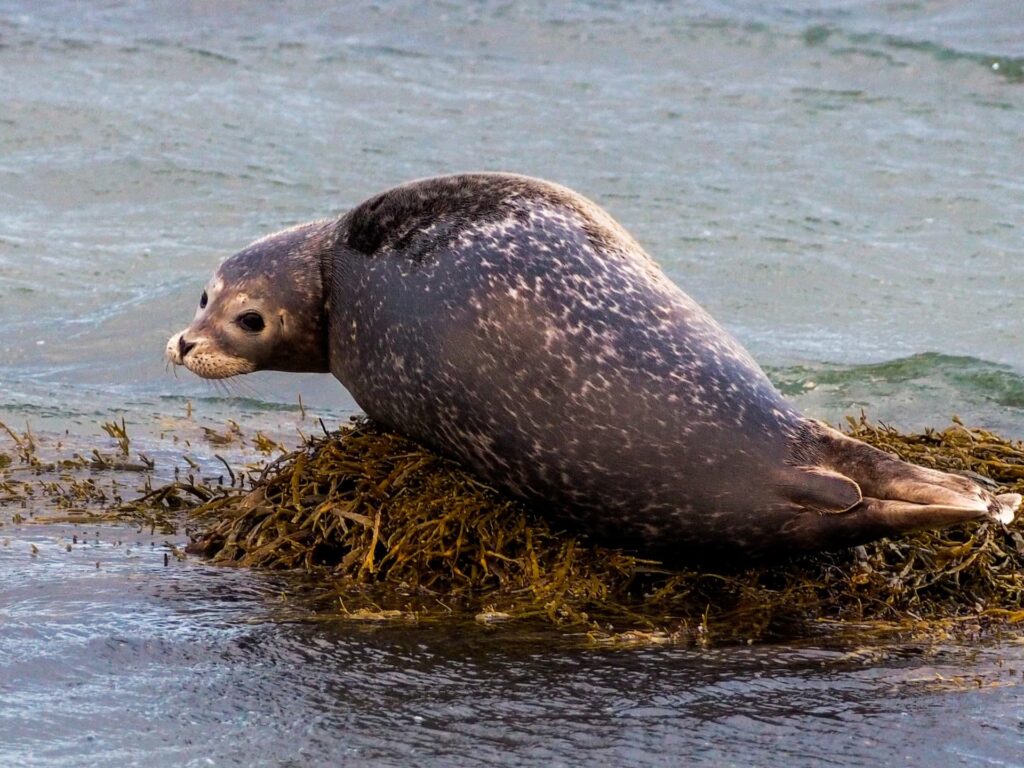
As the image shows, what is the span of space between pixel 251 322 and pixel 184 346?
0.31 metres

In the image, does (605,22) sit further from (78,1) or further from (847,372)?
(847,372)

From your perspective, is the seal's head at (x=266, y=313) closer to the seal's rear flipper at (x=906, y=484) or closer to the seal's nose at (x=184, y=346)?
the seal's nose at (x=184, y=346)

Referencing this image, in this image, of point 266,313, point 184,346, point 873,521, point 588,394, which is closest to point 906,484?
point 873,521

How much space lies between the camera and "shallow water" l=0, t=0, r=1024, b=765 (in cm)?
458

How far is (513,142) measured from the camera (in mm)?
16625

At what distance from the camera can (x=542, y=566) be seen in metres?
5.88

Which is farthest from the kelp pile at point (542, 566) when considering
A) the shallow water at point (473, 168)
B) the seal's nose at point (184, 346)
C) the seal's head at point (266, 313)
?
the seal's nose at point (184, 346)

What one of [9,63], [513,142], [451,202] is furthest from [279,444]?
[9,63]

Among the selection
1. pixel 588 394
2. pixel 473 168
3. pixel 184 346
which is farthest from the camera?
pixel 473 168

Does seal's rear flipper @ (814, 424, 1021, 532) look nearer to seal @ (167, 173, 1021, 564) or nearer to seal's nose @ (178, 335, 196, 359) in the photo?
seal @ (167, 173, 1021, 564)

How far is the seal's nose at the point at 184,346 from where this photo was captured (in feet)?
22.6

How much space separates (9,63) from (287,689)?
1512 centimetres

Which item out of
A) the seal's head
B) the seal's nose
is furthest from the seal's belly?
the seal's nose

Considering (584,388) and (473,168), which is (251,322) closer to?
(584,388)
